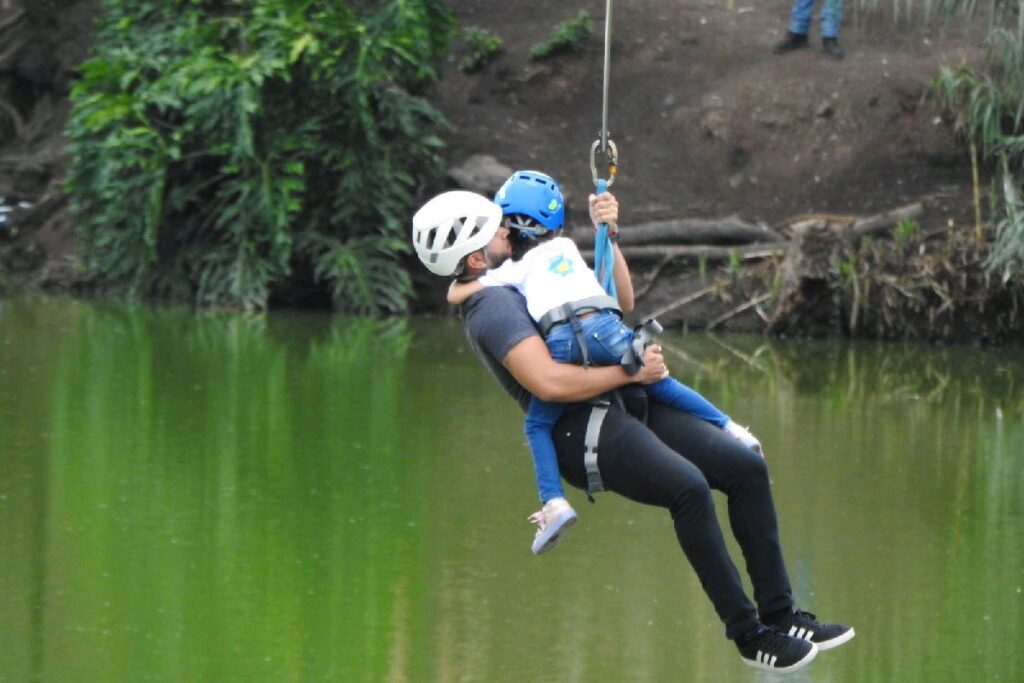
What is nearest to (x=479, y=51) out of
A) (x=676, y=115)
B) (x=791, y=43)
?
(x=676, y=115)

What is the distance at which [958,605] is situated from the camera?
27.5ft

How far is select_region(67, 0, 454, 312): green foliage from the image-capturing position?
1891 centimetres

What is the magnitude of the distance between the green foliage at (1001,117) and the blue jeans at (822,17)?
202 centimetres

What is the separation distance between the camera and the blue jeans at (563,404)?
588 cm

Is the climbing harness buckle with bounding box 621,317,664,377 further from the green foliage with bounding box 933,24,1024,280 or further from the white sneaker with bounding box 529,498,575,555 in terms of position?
the green foliage with bounding box 933,24,1024,280

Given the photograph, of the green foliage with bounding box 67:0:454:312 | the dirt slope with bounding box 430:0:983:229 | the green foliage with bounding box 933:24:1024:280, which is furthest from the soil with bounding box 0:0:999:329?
the green foliage with bounding box 67:0:454:312

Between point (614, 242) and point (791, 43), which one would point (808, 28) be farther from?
point (614, 242)

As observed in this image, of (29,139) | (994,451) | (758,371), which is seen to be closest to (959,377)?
(758,371)

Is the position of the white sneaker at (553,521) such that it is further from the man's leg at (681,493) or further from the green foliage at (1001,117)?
the green foliage at (1001,117)

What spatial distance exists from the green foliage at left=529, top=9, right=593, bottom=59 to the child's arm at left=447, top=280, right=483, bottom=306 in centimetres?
1648

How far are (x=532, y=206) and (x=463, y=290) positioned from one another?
0.35m

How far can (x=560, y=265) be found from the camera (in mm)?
5965

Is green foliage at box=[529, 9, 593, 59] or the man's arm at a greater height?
the man's arm

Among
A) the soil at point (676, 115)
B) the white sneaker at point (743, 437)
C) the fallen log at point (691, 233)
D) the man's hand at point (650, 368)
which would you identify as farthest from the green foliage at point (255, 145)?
the man's hand at point (650, 368)
